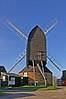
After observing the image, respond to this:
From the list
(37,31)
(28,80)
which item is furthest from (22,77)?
(37,31)

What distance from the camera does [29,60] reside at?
65.4 m

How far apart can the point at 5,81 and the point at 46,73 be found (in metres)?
11.7

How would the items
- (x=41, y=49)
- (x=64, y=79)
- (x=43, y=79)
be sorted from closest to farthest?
(x=64, y=79), (x=41, y=49), (x=43, y=79)

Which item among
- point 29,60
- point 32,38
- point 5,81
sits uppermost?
point 32,38

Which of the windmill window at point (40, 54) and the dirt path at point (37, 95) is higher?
the windmill window at point (40, 54)

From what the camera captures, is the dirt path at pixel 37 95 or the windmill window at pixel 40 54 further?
the windmill window at pixel 40 54

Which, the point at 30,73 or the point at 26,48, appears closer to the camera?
the point at 26,48

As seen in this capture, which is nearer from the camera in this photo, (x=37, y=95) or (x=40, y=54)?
(x=37, y=95)

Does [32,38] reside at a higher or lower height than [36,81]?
higher

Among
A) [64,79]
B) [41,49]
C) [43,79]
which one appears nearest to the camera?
[64,79]

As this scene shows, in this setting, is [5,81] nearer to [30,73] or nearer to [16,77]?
[16,77]

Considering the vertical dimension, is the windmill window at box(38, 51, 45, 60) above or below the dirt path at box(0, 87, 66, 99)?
above

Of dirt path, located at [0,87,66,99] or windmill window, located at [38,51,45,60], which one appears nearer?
dirt path, located at [0,87,66,99]

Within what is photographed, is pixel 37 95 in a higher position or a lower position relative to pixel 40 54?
lower
